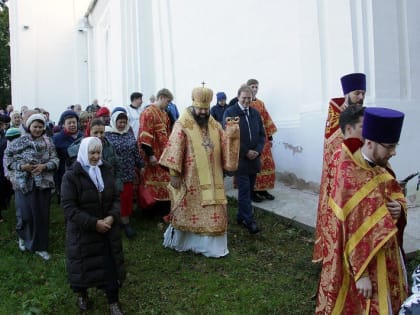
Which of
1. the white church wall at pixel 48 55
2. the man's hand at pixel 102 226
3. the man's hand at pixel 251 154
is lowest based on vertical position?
the man's hand at pixel 102 226

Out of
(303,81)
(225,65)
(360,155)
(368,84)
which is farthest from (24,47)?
(360,155)

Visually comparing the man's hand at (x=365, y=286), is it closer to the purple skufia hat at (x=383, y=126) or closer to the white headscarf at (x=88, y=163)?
the purple skufia hat at (x=383, y=126)

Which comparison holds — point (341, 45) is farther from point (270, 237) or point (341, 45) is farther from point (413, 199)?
point (270, 237)

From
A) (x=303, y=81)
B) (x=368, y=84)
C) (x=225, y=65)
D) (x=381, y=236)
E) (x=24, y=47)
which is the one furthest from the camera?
(x=24, y=47)

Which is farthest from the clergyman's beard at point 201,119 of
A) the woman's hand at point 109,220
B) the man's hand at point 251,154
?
the woman's hand at point 109,220

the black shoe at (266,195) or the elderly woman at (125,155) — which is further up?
the elderly woman at (125,155)

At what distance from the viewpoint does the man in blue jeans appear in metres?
5.87

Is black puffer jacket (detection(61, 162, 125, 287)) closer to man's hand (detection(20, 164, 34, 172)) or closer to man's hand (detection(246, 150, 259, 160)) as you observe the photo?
man's hand (detection(20, 164, 34, 172))

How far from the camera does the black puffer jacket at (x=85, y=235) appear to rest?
12.4ft

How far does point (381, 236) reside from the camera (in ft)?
8.29

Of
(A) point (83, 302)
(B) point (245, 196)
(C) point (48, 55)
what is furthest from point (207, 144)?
(C) point (48, 55)

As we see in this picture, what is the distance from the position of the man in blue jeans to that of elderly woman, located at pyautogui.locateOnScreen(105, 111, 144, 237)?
1.27m

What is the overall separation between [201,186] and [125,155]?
1.24 meters

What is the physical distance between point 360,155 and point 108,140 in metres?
3.66
